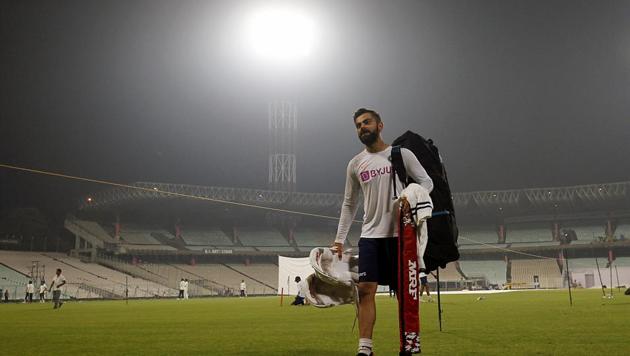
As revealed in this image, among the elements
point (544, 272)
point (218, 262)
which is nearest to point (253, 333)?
point (218, 262)

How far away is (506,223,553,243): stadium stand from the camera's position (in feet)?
208

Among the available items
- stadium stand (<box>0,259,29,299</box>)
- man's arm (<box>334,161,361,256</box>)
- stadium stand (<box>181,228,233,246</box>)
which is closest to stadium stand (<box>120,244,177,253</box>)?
stadium stand (<box>181,228,233,246</box>)

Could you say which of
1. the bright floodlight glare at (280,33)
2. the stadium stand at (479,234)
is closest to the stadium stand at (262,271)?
the stadium stand at (479,234)

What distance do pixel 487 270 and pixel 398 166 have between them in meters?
59.8

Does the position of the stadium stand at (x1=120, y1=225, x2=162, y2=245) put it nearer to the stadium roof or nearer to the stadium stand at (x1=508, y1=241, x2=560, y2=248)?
the stadium roof

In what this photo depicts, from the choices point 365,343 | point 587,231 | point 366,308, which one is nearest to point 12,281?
point 366,308

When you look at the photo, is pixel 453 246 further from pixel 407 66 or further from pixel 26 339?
pixel 407 66

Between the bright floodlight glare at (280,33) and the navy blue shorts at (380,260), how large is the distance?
4075cm

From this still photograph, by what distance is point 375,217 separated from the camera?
497cm

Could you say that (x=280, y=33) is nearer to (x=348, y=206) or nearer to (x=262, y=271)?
(x=262, y=271)

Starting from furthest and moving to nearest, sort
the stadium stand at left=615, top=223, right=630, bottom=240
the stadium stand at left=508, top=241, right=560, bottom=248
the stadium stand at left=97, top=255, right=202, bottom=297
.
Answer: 1. the stadium stand at left=508, top=241, right=560, bottom=248
2. the stadium stand at left=615, top=223, right=630, bottom=240
3. the stadium stand at left=97, top=255, right=202, bottom=297

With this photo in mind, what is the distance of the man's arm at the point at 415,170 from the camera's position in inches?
191

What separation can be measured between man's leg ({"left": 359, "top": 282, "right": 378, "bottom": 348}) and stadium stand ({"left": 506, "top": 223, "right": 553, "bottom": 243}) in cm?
6293

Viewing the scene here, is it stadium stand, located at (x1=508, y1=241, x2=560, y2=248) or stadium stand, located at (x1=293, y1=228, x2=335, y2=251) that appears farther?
stadium stand, located at (x1=293, y1=228, x2=335, y2=251)
